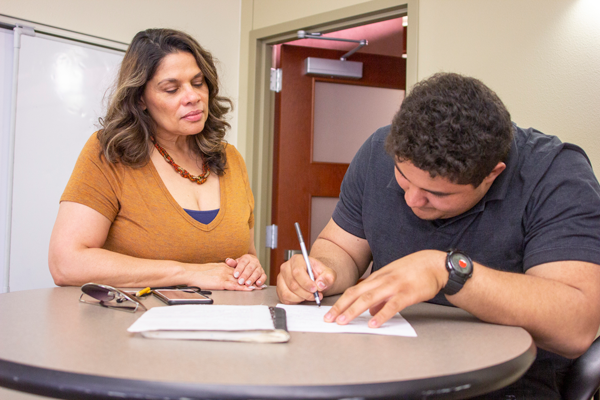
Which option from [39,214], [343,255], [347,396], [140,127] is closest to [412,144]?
[343,255]

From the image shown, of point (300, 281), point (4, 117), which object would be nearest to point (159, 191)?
point (300, 281)

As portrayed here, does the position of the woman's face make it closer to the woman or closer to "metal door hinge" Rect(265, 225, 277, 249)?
the woman

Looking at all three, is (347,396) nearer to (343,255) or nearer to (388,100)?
(343,255)

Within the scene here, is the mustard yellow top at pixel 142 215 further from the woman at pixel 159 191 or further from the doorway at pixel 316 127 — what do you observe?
the doorway at pixel 316 127

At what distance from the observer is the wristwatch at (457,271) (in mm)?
954

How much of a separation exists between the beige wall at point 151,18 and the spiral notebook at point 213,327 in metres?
2.63

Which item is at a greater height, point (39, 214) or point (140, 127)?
point (140, 127)

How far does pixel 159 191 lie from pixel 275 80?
2.28m

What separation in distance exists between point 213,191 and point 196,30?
7.30 feet

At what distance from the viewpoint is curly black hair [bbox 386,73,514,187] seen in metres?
1.01

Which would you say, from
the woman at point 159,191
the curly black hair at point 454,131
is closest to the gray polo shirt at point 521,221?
the curly black hair at point 454,131

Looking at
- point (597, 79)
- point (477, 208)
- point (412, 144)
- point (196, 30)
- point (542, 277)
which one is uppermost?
point (196, 30)

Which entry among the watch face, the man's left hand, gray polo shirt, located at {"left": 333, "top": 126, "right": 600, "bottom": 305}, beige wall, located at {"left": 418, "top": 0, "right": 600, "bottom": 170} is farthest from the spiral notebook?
beige wall, located at {"left": 418, "top": 0, "right": 600, "bottom": 170}

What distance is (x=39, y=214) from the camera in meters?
2.81
